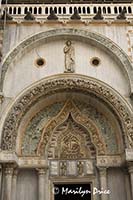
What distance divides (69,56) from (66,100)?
167 cm

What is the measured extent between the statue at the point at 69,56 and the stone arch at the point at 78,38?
41 cm

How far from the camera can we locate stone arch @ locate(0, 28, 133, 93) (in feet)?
33.7

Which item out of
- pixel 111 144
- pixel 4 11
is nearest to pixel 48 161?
pixel 111 144

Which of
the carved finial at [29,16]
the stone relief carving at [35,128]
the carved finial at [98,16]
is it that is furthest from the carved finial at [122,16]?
the stone relief carving at [35,128]

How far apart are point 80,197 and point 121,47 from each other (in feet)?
18.8

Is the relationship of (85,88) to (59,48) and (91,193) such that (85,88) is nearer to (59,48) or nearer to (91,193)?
(59,48)

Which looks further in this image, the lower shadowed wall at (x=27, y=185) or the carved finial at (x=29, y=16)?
the carved finial at (x=29, y=16)

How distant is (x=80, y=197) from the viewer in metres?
10.3

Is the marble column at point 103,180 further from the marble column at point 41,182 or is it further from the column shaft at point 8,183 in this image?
the column shaft at point 8,183

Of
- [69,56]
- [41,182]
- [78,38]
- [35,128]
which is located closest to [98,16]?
[78,38]

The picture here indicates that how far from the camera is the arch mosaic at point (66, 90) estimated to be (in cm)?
937

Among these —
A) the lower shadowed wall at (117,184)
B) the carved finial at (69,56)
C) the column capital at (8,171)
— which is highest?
the carved finial at (69,56)

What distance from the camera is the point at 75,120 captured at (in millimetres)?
10594

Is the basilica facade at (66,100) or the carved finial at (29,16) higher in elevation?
the carved finial at (29,16)
